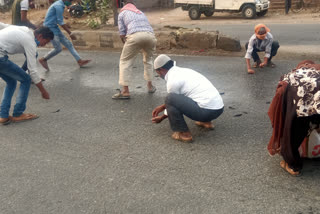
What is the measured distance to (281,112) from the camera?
11.0 ft

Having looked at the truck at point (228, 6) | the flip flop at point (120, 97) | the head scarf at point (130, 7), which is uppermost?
the head scarf at point (130, 7)

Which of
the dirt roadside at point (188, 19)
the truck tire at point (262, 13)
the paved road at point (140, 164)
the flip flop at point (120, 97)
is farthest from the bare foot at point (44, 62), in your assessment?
the truck tire at point (262, 13)

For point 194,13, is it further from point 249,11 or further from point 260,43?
point 260,43

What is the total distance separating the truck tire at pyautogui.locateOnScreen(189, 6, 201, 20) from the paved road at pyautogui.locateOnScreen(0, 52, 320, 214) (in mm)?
12552

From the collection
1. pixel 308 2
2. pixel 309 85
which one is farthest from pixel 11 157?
pixel 308 2

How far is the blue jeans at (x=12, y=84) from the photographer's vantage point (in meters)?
5.11

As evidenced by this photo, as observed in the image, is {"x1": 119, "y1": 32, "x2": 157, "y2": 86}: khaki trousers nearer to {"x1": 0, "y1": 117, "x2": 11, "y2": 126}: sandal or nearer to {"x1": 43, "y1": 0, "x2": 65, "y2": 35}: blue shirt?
{"x1": 0, "y1": 117, "x2": 11, "y2": 126}: sandal

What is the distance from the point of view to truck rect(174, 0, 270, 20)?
55.3 feet

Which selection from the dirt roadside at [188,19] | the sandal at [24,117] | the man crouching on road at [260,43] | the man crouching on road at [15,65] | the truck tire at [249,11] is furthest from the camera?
the truck tire at [249,11]

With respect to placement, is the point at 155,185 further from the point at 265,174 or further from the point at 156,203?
the point at 265,174

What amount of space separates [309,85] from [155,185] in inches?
66.4

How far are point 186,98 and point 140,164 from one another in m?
0.95

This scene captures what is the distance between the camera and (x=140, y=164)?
3.94 metres

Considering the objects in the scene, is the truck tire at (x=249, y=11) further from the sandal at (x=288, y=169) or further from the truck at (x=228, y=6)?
the sandal at (x=288, y=169)
